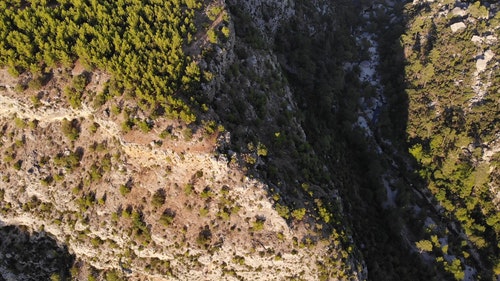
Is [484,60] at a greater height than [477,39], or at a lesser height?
lesser

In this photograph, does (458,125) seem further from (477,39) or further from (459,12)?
(459,12)

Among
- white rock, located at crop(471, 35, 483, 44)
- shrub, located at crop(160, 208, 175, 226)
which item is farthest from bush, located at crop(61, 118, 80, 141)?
white rock, located at crop(471, 35, 483, 44)

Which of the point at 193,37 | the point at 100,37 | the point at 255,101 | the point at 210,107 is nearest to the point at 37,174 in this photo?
the point at 100,37

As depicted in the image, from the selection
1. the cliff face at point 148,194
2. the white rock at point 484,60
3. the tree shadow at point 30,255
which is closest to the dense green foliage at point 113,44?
the cliff face at point 148,194

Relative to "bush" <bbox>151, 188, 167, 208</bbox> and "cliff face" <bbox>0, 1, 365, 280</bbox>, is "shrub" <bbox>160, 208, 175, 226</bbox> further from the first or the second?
"bush" <bbox>151, 188, 167, 208</bbox>

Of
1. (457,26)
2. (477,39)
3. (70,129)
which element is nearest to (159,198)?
(70,129)

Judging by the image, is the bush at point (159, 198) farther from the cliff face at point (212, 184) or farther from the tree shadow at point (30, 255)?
the tree shadow at point (30, 255)
